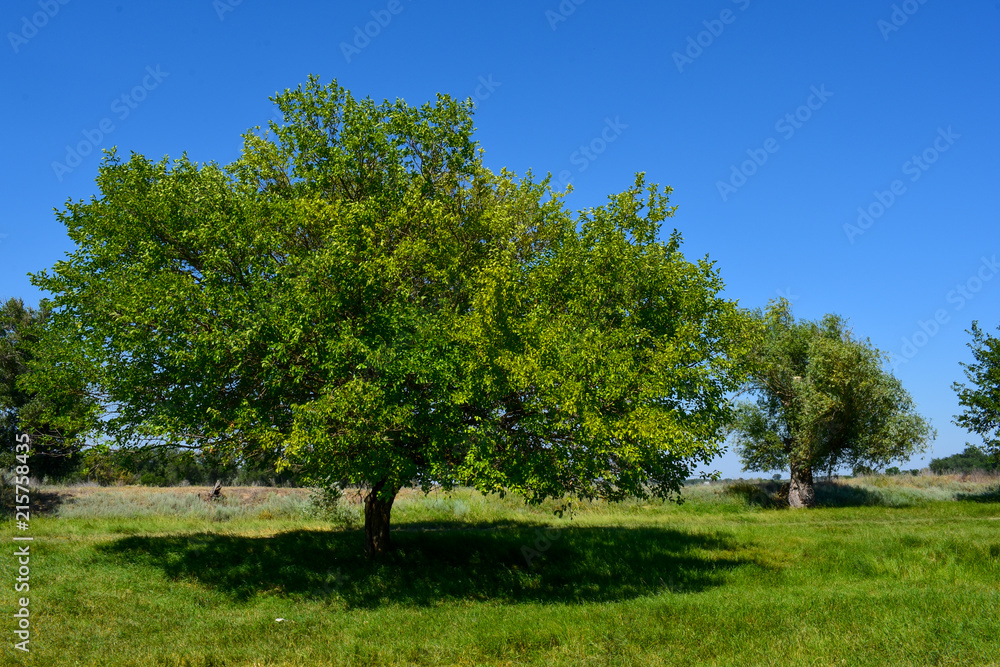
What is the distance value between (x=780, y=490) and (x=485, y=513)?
988 inches

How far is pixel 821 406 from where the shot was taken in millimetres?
46219

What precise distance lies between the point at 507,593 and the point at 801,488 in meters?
34.1

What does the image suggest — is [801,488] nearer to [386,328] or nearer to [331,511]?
[331,511]

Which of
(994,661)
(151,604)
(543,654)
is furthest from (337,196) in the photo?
(994,661)

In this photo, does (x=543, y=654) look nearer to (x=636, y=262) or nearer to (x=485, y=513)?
(x=636, y=262)

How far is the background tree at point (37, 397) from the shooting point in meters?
21.9

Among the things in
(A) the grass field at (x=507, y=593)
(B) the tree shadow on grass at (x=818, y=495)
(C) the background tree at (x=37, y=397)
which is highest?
(C) the background tree at (x=37, y=397)

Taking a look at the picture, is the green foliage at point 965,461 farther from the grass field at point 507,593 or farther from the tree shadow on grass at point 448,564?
the tree shadow on grass at point 448,564

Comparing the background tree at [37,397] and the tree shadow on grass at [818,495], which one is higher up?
the background tree at [37,397]

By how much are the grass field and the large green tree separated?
11.9 ft

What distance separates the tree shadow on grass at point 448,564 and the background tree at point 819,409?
20732mm

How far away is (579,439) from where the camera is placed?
18641 mm

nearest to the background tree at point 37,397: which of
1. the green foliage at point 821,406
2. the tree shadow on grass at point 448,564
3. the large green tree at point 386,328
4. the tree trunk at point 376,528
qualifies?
the large green tree at point 386,328

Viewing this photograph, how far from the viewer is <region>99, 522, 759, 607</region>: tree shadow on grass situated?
22.0m
